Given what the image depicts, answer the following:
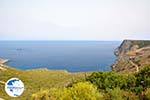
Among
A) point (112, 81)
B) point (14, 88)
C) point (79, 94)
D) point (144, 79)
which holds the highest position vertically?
point (14, 88)

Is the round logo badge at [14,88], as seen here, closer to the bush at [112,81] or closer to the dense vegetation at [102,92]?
the dense vegetation at [102,92]

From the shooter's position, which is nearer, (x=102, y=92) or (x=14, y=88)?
(x=14, y=88)

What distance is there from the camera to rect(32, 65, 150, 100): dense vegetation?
30237mm

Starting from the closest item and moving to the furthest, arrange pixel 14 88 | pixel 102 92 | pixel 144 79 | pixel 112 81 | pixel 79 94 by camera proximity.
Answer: pixel 14 88, pixel 79 94, pixel 102 92, pixel 144 79, pixel 112 81

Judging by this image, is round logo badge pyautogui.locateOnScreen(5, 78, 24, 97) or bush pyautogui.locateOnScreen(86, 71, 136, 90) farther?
bush pyautogui.locateOnScreen(86, 71, 136, 90)

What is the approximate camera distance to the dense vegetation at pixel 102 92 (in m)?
30.2

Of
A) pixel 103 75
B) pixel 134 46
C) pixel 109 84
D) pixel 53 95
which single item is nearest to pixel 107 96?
pixel 53 95

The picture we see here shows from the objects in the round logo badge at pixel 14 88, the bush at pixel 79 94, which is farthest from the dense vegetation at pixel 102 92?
the round logo badge at pixel 14 88

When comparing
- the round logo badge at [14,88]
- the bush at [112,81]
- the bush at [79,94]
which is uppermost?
the round logo badge at [14,88]

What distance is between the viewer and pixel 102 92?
36.8 m

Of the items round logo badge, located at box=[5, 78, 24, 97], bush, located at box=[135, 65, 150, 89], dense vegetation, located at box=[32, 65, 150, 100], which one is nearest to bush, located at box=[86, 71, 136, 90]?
dense vegetation, located at box=[32, 65, 150, 100]

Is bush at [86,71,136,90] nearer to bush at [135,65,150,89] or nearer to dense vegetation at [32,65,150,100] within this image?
dense vegetation at [32,65,150,100]

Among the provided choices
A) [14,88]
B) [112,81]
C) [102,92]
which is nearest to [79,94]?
[102,92]

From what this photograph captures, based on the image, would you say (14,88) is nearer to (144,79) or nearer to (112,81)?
(112,81)
